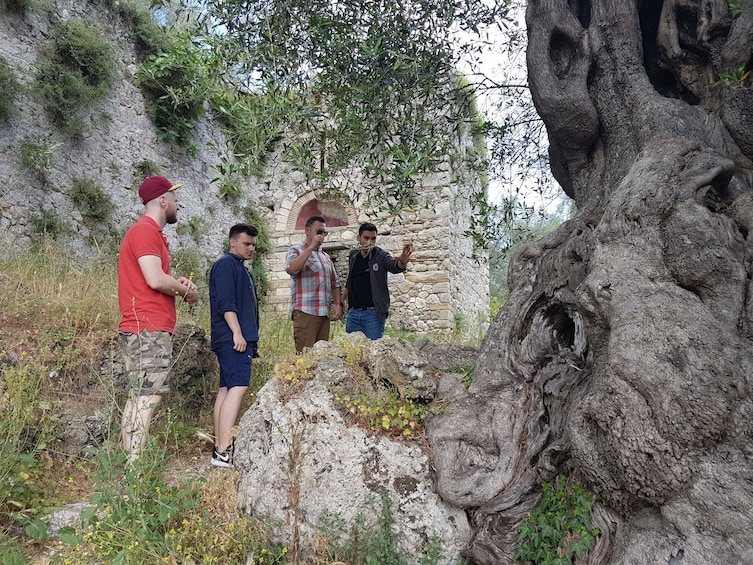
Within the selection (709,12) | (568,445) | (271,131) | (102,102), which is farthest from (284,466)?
(102,102)

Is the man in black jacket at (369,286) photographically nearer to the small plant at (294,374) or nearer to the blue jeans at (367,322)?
the blue jeans at (367,322)

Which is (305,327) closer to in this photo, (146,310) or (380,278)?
(380,278)

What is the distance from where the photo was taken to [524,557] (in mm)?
2465

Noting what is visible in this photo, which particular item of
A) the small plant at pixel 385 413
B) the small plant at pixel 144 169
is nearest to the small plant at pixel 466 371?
the small plant at pixel 385 413

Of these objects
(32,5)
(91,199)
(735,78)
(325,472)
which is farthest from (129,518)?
(32,5)

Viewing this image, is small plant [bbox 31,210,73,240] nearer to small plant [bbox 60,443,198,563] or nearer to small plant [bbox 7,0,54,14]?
small plant [bbox 7,0,54,14]

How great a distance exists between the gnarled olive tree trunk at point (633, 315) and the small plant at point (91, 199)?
319 inches

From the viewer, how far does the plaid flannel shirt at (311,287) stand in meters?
5.47

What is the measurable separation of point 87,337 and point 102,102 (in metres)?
6.73

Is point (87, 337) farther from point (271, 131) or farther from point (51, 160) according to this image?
point (51, 160)

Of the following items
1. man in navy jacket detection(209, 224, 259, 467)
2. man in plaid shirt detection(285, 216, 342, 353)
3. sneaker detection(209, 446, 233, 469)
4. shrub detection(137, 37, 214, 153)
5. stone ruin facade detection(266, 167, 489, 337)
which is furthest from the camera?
stone ruin facade detection(266, 167, 489, 337)

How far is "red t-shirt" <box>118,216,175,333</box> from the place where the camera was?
3551 millimetres

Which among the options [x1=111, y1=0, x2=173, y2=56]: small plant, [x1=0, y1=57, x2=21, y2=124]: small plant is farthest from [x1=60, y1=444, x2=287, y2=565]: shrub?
[x1=111, y1=0, x2=173, y2=56]: small plant

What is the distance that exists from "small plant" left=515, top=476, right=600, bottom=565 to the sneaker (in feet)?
6.95
